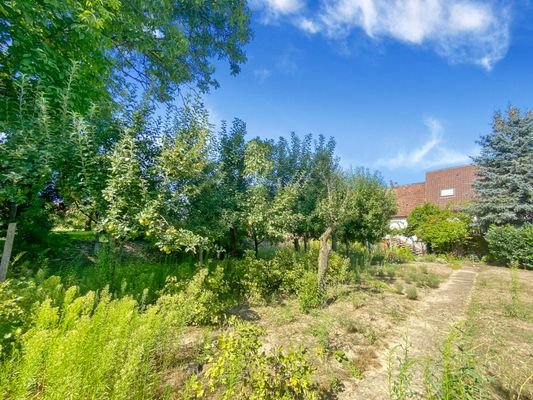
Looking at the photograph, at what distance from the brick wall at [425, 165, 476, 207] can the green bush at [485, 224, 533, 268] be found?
8.38 metres

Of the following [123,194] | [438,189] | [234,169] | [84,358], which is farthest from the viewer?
[438,189]

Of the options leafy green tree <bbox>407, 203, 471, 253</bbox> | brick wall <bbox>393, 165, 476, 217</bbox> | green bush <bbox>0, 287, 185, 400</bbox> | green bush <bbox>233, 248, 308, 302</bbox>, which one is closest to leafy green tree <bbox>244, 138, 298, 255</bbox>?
green bush <bbox>233, 248, 308, 302</bbox>

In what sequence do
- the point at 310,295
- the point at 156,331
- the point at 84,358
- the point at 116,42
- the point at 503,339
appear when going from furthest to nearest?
the point at 116,42, the point at 310,295, the point at 503,339, the point at 156,331, the point at 84,358

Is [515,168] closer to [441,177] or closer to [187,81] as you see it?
[441,177]

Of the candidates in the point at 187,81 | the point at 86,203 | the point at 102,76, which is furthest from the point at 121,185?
the point at 187,81

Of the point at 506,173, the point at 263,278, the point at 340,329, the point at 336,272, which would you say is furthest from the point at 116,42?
the point at 506,173

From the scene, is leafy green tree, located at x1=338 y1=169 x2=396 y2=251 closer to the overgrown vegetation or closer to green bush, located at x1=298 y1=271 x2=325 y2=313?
the overgrown vegetation

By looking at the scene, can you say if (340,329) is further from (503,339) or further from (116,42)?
(116,42)

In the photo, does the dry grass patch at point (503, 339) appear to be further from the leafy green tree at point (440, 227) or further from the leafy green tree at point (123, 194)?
the leafy green tree at point (440, 227)

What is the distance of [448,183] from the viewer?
2284 cm

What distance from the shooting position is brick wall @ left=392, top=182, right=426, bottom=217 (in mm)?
24328

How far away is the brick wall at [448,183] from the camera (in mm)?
21683

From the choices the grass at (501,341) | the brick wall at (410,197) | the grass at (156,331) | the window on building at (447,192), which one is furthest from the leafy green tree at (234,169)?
the window on building at (447,192)

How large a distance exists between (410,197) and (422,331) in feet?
80.5
